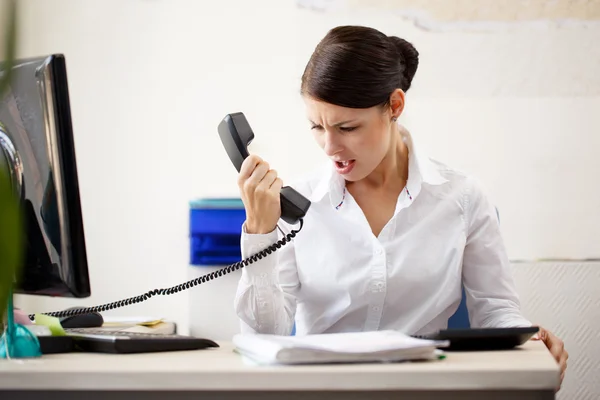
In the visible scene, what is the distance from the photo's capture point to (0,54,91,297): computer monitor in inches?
34.3

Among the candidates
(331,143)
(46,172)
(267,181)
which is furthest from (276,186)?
(46,172)

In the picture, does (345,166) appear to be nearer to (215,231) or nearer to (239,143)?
(239,143)

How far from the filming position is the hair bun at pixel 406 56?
64.5 inches

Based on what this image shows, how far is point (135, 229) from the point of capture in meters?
2.76

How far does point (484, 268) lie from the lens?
62.4 inches

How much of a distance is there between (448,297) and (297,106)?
1.34m

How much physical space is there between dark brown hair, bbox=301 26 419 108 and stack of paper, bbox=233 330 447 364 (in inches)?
27.9

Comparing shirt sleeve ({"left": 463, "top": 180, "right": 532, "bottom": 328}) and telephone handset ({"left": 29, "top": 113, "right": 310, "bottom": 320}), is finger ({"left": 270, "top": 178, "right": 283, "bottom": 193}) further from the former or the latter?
shirt sleeve ({"left": 463, "top": 180, "right": 532, "bottom": 328})

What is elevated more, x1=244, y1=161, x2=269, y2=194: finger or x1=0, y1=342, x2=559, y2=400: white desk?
x1=244, y1=161, x2=269, y2=194: finger

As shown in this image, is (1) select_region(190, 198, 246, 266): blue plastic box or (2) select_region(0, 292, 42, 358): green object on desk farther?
(1) select_region(190, 198, 246, 266): blue plastic box

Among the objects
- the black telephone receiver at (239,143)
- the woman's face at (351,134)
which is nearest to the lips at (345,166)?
the woman's face at (351,134)

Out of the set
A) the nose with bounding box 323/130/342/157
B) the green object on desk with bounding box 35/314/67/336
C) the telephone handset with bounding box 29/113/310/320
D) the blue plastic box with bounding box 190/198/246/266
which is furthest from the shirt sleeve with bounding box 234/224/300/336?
the blue plastic box with bounding box 190/198/246/266

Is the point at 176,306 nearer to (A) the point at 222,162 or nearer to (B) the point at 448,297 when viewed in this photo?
(A) the point at 222,162

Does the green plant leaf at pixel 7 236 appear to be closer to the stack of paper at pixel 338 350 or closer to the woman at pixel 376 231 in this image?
the stack of paper at pixel 338 350
